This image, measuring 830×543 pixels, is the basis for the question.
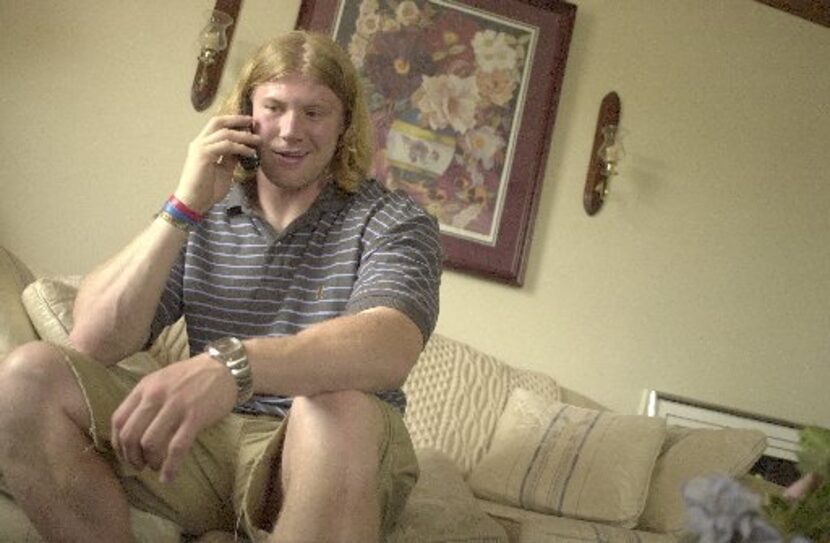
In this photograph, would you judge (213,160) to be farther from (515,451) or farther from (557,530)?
(515,451)

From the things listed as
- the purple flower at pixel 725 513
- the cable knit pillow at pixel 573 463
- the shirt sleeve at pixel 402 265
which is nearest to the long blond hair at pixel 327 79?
the shirt sleeve at pixel 402 265

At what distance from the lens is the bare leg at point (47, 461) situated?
1076mm

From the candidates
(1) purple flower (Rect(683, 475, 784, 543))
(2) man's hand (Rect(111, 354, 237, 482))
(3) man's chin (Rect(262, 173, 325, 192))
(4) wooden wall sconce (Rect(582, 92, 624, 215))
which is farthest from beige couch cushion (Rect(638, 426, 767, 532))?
(1) purple flower (Rect(683, 475, 784, 543))

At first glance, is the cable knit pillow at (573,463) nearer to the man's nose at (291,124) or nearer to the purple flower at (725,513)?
the man's nose at (291,124)

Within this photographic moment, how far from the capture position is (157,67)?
2594mm

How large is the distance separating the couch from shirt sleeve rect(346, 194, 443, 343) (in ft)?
1.18

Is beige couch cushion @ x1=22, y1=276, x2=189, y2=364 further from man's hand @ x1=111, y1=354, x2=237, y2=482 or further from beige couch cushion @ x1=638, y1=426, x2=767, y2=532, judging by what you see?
beige couch cushion @ x1=638, y1=426, x2=767, y2=532

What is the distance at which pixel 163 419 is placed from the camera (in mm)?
884

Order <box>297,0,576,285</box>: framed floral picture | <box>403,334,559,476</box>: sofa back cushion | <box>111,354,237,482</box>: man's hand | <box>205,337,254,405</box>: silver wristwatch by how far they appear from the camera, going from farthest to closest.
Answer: <box>297,0,576,285</box>: framed floral picture, <box>403,334,559,476</box>: sofa back cushion, <box>205,337,254,405</box>: silver wristwatch, <box>111,354,237,482</box>: man's hand

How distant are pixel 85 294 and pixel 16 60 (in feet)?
4.75

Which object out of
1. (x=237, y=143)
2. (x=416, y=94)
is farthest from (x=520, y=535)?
(x=416, y=94)

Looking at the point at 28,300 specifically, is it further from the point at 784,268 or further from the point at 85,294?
the point at 784,268

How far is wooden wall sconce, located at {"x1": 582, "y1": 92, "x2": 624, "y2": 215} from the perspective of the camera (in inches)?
113

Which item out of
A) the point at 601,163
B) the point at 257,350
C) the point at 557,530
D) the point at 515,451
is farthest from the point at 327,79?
the point at 601,163
